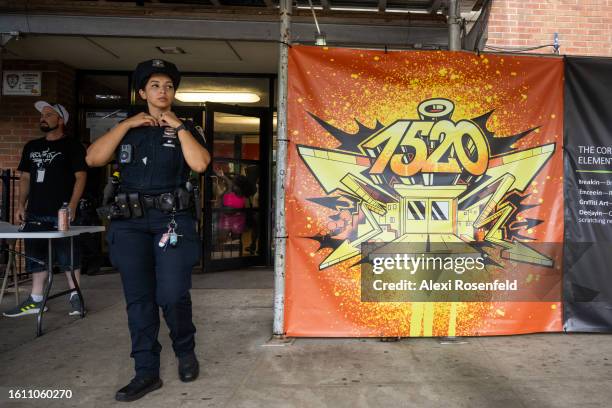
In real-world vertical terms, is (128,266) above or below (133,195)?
below

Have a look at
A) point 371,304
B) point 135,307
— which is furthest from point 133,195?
point 371,304

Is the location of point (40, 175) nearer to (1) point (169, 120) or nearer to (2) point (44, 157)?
(2) point (44, 157)

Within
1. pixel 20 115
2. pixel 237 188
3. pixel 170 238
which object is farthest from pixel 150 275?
pixel 20 115

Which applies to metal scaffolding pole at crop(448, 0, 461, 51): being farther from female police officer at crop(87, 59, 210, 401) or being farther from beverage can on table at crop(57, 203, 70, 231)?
beverage can on table at crop(57, 203, 70, 231)

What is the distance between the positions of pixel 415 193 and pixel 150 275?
2.18 m

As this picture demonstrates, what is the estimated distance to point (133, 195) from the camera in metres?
2.96

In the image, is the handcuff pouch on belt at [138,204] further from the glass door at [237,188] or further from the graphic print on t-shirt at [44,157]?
the glass door at [237,188]

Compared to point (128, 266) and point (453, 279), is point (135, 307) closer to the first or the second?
point (128, 266)

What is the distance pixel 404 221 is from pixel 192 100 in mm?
5025

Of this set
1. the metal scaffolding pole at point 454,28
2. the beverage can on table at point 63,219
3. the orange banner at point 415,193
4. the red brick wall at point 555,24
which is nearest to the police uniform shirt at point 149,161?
the orange banner at point 415,193

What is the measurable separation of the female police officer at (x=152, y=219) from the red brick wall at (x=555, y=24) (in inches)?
186

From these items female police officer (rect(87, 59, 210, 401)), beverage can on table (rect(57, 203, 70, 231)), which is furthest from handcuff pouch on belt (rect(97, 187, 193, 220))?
beverage can on table (rect(57, 203, 70, 231))

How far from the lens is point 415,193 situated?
12.9ft

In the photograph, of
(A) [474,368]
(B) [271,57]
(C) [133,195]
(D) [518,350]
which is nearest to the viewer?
(C) [133,195]
